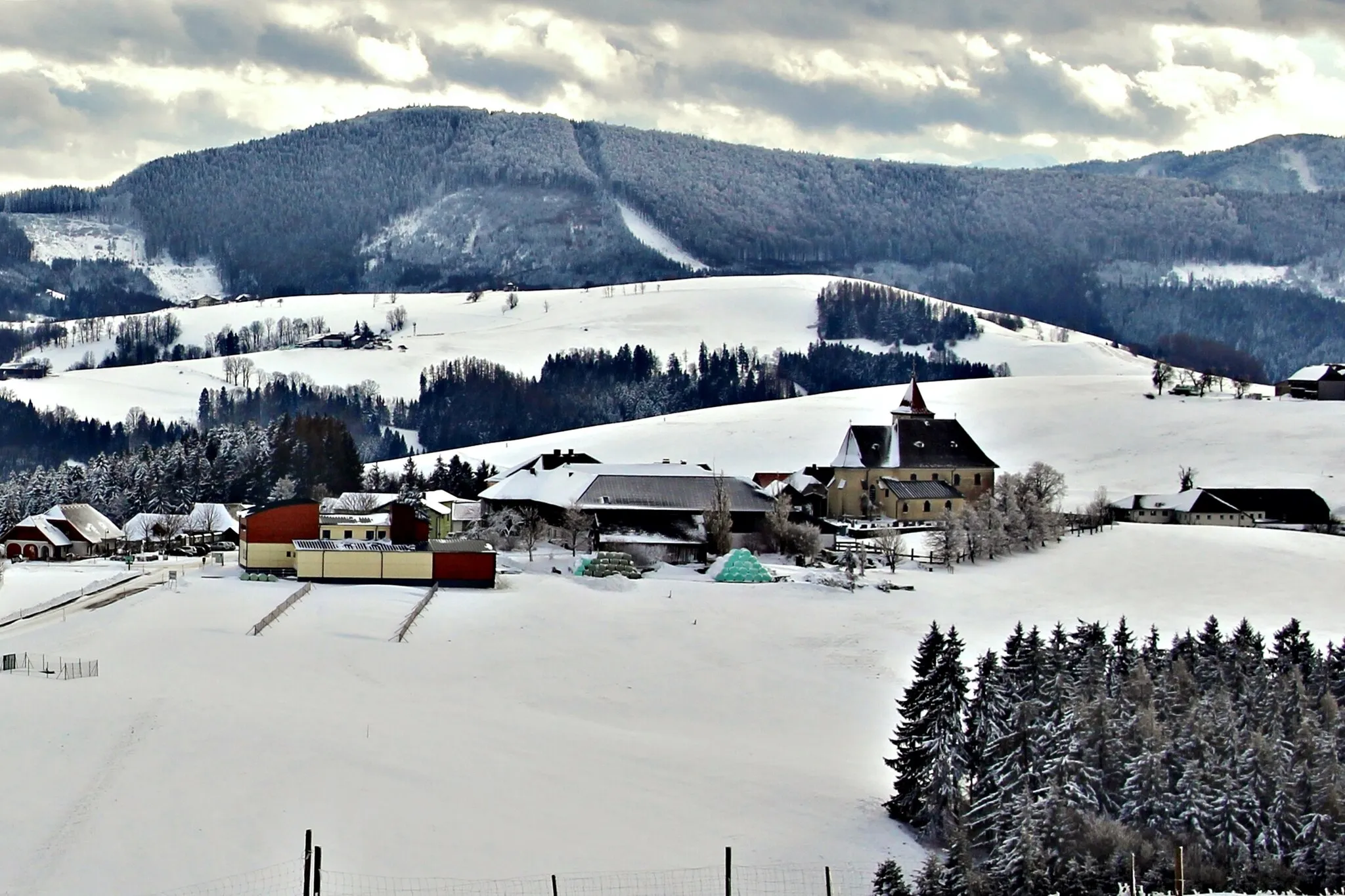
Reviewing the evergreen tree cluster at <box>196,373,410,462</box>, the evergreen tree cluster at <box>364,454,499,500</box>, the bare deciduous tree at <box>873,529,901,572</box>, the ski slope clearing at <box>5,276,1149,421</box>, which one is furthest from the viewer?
the ski slope clearing at <box>5,276,1149,421</box>

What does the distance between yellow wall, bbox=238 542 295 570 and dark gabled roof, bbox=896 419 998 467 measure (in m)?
32.8

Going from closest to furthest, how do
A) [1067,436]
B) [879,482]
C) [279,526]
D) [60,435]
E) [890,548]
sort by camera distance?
[279,526] → [890,548] → [879,482] → [1067,436] → [60,435]

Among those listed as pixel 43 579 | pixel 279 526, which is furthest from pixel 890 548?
pixel 43 579

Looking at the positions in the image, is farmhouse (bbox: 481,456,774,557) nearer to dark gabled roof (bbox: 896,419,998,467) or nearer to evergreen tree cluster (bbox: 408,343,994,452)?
dark gabled roof (bbox: 896,419,998,467)

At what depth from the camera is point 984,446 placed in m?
98.7

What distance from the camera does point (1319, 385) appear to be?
103 metres

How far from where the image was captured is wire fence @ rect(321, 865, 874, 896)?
22.2 metres

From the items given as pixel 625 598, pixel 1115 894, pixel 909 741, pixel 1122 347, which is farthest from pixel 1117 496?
pixel 1122 347

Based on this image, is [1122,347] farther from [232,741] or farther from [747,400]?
[232,741]

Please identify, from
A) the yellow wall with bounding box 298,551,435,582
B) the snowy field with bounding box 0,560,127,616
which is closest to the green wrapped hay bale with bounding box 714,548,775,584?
the yellow wall with bounding box 298,551,435,582

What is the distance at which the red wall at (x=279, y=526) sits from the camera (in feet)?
174

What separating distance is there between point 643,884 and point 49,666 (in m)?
18.2

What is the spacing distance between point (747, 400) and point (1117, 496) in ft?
219

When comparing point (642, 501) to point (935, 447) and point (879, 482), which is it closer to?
point (879, 482)
